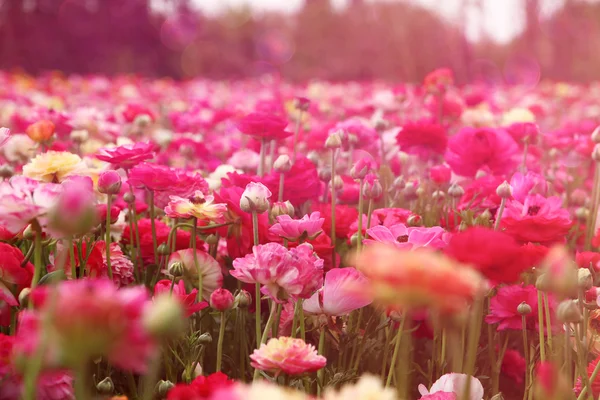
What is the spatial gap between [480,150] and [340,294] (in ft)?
2.23

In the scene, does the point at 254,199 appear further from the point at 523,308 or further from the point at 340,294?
the point at 523,308

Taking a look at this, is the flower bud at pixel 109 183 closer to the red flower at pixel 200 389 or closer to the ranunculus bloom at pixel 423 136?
the red flower at pixel 200 389

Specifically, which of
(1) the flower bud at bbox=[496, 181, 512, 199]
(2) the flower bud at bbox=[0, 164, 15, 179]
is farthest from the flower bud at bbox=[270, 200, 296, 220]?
(2) the flower bud at bbox=[0, 164, 15, 179]

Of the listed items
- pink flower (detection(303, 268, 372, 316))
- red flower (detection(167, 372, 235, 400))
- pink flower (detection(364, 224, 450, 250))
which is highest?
pink flower (detection(364, 224, 450, 250))

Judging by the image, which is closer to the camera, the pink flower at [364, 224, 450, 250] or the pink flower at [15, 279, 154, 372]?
the pink flower at [15, 279, 154, 372]

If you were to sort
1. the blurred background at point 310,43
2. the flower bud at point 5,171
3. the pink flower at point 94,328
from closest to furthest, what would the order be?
1. the pink flower at point 94,328
2. the flower bud at point 5,171
3. the blurred background at point 310,43

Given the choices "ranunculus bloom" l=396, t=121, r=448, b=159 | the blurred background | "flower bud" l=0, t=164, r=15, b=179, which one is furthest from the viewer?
the blurred background

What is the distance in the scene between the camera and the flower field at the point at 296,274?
21.0 inches

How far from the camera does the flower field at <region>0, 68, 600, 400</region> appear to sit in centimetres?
53

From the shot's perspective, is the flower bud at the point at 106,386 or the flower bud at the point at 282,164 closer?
the flower bud at the point at 106,386

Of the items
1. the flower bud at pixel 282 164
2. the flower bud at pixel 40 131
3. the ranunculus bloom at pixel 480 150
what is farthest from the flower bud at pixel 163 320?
the flower bud at pixel 40 131

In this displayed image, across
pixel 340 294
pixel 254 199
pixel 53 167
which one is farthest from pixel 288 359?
pixel 53 167

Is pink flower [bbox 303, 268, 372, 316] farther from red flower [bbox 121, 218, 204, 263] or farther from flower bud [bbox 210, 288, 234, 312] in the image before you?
red flower [bbox 121, 218, 204, 263]

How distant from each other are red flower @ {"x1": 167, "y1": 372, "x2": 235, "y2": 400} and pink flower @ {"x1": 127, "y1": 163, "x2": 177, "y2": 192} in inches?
17.8
